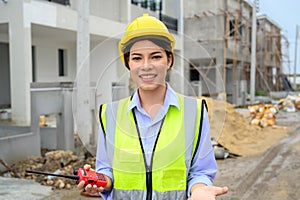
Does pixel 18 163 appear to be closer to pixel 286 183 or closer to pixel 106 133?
pixel 286 183

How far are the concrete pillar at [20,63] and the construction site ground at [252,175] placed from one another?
8.44ft

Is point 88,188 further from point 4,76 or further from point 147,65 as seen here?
point 4,76

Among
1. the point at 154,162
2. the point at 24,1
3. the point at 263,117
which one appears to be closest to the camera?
the point at 154,162

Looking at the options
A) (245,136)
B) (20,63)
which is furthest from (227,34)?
(20,63)

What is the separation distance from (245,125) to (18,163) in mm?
7139

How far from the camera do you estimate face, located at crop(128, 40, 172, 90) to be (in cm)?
147

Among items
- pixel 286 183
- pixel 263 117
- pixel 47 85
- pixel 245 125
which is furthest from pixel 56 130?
pixel 263 117

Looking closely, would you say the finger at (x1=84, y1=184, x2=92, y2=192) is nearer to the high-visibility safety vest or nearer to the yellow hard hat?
the high-visibility safety vest

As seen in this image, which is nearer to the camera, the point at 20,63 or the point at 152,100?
the point at 152,100

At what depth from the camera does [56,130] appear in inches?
295

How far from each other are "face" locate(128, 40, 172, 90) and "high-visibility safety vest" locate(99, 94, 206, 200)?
15 centimetres

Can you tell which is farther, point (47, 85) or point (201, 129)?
point (47, 85)

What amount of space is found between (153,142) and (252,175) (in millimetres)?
5269

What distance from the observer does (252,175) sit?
6316 mm
